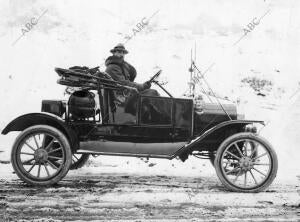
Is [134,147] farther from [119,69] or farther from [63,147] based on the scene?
[119,69]

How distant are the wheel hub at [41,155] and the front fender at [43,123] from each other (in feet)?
1.19

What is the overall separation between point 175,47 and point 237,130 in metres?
8.78

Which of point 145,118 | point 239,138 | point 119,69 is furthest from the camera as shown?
point 119,69

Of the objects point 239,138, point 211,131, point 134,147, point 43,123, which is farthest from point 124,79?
point 239,138

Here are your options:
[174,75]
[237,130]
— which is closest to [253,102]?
[174,75]

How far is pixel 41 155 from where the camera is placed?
557cm

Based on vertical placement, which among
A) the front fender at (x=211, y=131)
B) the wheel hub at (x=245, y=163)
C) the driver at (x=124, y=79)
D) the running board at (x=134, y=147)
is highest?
the driver at (x=124, y=79)

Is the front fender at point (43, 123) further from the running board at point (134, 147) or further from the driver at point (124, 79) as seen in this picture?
the driver at point (124, 79)

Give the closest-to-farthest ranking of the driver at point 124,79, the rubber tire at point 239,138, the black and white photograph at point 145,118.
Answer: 1. the black and white photograph at point 145,118
2. the rubber tire at point 239,138
3. the driver at point 124,79

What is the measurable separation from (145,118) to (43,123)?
1.37 m

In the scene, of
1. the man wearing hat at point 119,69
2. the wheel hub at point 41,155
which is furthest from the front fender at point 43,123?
the man wearing hat at point 119,69

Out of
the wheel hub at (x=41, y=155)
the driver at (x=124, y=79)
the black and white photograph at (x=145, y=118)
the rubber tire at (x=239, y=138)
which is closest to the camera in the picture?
the black and white photograph at (x=145, y=118)

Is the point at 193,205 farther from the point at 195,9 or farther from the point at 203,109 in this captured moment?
the point at 195,9

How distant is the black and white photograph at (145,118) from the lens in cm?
489
